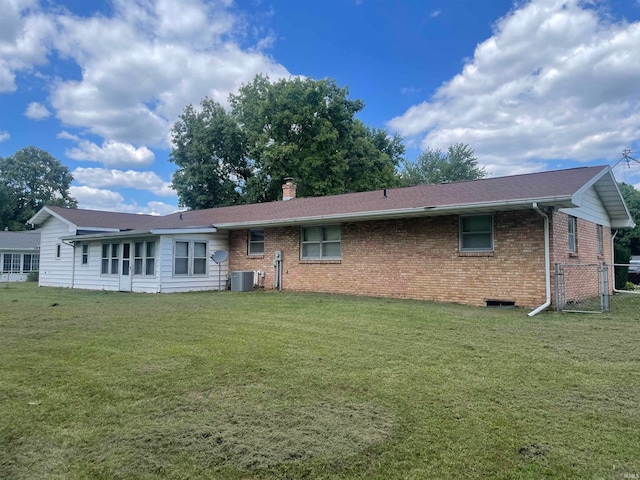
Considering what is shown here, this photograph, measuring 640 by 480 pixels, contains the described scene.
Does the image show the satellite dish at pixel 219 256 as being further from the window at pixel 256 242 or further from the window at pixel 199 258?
the window at pixel 256 242

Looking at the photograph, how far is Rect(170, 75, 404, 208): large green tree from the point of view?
30.4m

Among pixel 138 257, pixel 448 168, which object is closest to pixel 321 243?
pixel 138 257

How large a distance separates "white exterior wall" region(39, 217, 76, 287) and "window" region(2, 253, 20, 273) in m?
7.62

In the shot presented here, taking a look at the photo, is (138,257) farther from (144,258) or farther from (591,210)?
(591,210)

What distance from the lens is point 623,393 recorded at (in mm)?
3848

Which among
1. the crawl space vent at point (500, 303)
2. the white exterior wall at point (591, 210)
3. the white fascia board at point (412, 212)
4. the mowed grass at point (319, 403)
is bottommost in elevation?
the mowed grass at point (319, 403)

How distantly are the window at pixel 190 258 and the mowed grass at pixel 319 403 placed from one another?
833 cm

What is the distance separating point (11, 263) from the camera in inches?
1094

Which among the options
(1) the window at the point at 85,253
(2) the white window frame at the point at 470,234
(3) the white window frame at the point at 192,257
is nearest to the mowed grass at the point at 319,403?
(2) the white window frame at the point at 470,234

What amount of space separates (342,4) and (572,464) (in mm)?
16897

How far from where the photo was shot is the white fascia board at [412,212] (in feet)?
→ 30.6

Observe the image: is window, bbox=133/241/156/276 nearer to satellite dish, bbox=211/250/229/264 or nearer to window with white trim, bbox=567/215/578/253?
satellite dish, bbox=211/250/229/264

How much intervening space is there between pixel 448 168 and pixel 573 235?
3528cm

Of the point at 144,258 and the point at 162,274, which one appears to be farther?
the point at 144,258
